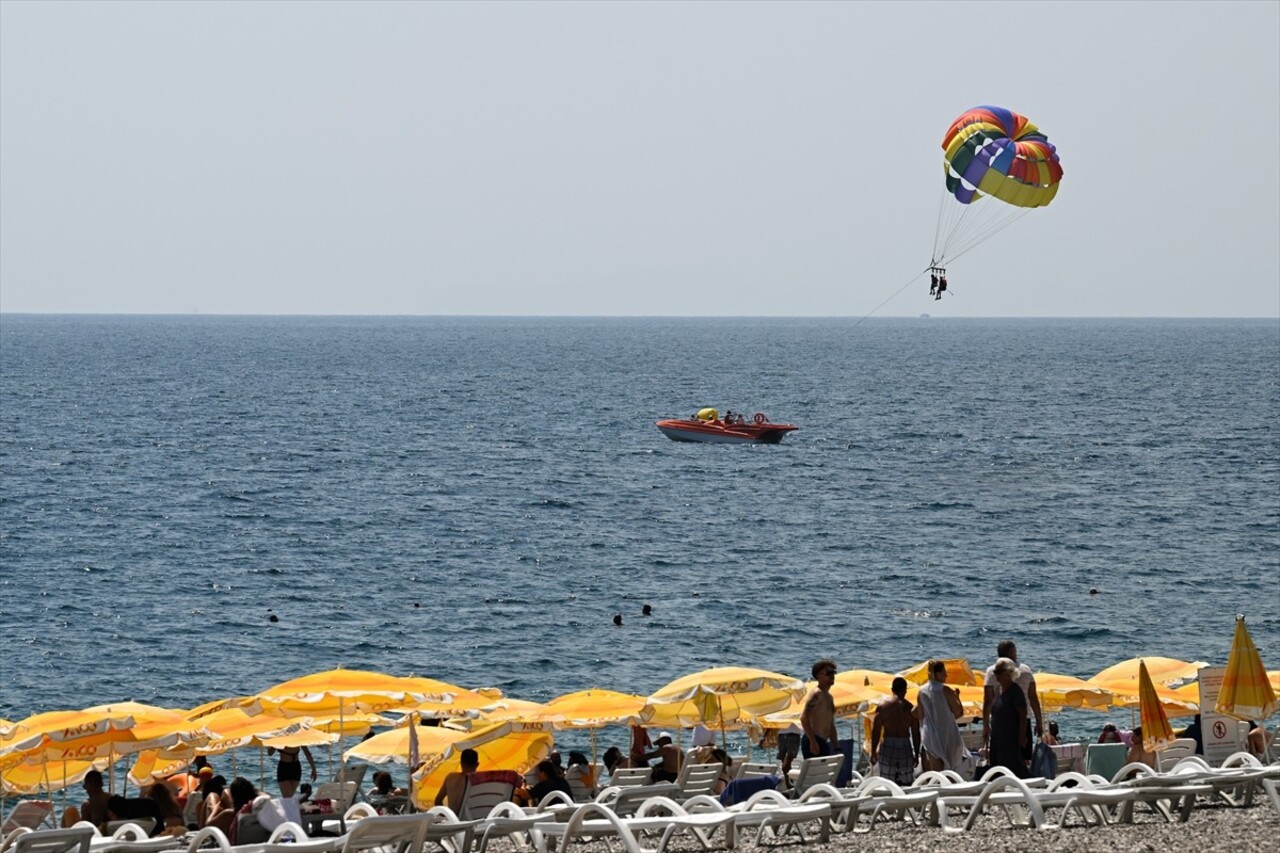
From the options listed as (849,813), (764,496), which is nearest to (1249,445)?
(764,496)

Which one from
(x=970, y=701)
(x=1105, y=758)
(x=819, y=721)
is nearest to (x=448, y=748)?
(x=819, y=721)

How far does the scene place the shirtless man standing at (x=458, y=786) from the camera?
48.1 ft

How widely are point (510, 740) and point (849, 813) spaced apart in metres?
8.03

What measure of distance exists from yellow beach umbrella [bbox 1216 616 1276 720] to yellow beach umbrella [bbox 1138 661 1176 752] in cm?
61

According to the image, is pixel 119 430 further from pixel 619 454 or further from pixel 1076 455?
pixel 1076 455

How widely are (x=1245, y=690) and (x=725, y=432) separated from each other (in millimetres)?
74481

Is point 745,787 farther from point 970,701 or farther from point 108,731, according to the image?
point 108,731

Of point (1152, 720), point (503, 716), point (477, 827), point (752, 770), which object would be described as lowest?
point (752, 770)

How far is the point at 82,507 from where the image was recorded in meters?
A: 64.4

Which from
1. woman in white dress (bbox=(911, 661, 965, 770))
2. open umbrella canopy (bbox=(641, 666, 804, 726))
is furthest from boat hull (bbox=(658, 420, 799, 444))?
woman in white dress (bbox=(911, 661, 965, 770))

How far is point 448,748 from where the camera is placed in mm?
19188

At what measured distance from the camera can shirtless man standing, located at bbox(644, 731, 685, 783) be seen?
17500mm

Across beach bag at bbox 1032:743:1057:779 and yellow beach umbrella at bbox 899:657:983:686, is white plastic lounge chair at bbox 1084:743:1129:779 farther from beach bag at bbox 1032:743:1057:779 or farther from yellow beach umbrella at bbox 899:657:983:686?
yellow beach umbrella at bbox 899:657:983:686

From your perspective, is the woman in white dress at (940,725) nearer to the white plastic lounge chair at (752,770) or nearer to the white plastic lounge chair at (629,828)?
the white plastic lounge chair at (752,770)
